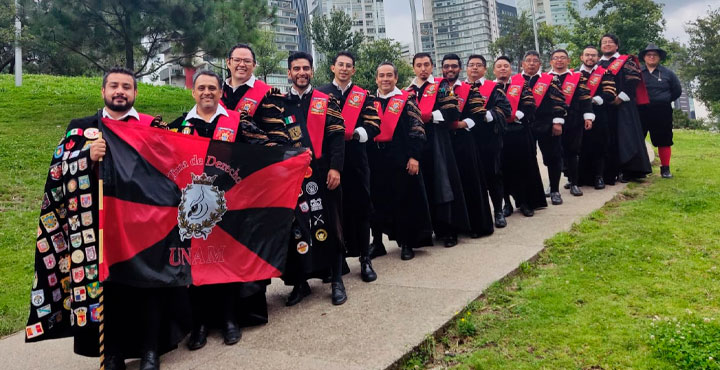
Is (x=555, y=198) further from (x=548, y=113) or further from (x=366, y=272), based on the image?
(x=366, y=272)

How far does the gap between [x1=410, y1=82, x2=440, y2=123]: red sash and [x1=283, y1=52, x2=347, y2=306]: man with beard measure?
4.83 ft

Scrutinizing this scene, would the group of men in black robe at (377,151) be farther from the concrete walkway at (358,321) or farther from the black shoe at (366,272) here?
the concrete walkway at (358,321)

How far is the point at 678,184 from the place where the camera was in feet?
26.2

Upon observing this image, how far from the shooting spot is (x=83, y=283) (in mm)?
3217

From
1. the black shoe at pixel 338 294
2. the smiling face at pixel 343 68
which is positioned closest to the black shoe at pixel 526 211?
the smiling face at pixel 343 68

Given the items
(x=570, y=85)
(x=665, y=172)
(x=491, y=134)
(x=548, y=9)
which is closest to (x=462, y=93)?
(x=491, y=134)

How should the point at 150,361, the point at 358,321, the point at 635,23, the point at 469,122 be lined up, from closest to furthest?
the point at 150,361
the point at 358,321
the point at 469,122
the point at 635,23

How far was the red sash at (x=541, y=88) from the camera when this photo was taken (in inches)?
295

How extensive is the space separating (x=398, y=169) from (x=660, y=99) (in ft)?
18.4

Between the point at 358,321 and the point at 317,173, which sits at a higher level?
the point at 317,173

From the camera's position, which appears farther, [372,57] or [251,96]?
[372,57]

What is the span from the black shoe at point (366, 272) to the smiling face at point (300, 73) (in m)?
1.68

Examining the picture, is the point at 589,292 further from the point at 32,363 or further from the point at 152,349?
the point at 32,363

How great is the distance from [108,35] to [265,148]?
12.8m
